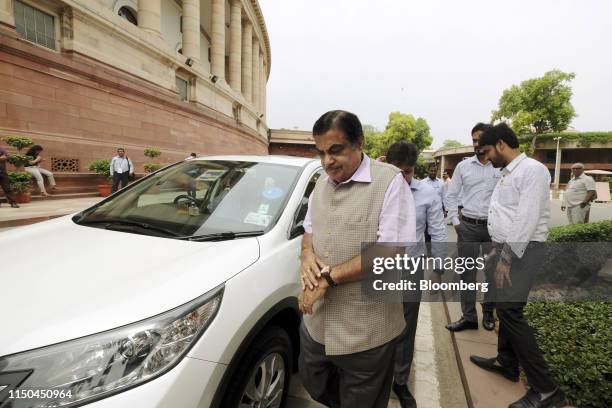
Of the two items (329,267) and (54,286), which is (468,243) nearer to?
(329,267)

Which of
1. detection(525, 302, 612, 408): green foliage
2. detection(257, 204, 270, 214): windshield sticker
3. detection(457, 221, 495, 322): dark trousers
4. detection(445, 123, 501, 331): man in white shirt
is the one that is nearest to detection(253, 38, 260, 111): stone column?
detection(445, 123, 501, 331): man in white shirt

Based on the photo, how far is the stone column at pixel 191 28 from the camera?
17453 mm

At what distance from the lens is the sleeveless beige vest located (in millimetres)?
1465

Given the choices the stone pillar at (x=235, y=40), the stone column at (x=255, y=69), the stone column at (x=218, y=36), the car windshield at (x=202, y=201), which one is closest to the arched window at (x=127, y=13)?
the stone column at (x=218, y=36)

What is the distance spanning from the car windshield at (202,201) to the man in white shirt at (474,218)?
220 centimetres

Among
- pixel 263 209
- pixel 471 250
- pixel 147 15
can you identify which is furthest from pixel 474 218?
pixel 147 15

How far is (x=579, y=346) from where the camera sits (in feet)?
7.95

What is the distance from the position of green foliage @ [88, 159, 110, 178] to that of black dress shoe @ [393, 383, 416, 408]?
A: 11584 mm

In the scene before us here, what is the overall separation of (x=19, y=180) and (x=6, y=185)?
0.36 meters

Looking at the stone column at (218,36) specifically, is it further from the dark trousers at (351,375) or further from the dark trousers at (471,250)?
the dark trousers at (351,375)

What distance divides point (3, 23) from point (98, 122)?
11.7ft

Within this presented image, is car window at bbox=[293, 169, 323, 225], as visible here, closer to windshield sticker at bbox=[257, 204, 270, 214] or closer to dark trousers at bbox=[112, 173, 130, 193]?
windshield sticker at bbox=[257, 204, 270, 214]

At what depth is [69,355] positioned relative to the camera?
119 cm

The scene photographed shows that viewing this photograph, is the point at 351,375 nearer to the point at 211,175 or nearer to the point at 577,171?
the point at 211,175
